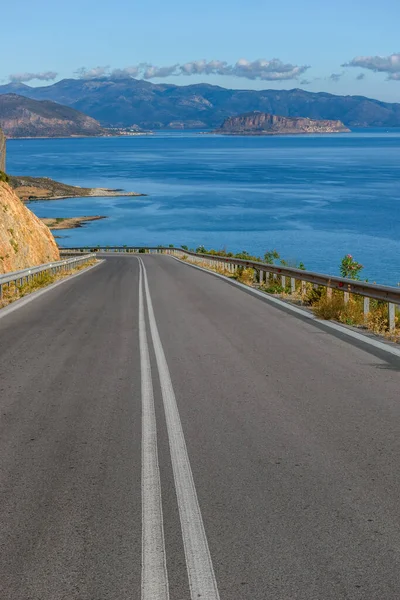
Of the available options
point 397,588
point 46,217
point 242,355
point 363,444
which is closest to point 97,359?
point 242,355

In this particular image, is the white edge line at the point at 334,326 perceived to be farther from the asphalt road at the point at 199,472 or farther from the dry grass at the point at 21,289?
the dry grass at the point at 21,289

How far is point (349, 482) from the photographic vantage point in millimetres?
5301

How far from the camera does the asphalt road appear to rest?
3895 millimetres

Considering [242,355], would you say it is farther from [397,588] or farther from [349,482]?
[397,588]

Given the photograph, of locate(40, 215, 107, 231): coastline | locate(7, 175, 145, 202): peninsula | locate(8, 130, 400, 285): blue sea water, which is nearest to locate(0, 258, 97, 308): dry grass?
locate(8, 130, 400, 285): blue sea water

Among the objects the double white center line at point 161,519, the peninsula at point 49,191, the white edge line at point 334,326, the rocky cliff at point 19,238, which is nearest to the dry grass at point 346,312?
the white edge line at point 334,326

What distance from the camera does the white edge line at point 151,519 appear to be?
3785 millimetres

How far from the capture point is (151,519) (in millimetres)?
4660

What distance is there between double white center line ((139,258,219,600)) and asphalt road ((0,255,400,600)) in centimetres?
1

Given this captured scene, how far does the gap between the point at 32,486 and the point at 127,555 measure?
1359mm

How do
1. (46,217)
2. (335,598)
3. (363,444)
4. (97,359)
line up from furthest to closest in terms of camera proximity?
(46,217), (97,359), (363,444), (335,598)

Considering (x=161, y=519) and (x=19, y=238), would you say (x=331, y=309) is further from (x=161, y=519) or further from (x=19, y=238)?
(x=19, y=238)

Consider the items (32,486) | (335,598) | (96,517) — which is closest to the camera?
(335,598)

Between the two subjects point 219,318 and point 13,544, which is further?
point 219,318
